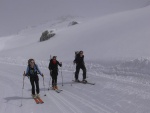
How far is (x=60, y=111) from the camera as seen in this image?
31.1ft

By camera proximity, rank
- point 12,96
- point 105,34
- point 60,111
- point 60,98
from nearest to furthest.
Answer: point 60,111
point 60,98
point 12,96
point 105,34

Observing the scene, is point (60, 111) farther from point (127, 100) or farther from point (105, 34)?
point (105, 34)

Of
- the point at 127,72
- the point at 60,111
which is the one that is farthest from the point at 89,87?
the point at 60,111

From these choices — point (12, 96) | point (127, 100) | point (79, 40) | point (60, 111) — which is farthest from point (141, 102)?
point (79, 40)

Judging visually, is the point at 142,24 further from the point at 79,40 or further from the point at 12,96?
the point at 12,96

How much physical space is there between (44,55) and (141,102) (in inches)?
798

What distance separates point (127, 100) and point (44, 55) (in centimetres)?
1968

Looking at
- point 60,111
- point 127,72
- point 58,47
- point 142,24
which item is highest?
point 142,24

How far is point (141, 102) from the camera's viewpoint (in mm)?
10102

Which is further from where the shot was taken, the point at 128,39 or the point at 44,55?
the point at 44,55

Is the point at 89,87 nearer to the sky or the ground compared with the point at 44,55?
nearer to the ground

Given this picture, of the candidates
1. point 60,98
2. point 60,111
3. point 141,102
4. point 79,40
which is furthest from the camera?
point 79,40

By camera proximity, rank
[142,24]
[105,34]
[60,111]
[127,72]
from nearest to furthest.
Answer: [60,111] → [127,72] → [142,24] → [105,34]

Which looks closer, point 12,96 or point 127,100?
point 127,100
